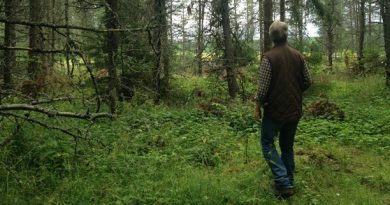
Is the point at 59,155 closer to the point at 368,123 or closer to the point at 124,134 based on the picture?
the point at 124,134

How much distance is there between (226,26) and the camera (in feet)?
51.6

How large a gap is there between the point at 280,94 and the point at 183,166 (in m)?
1.97

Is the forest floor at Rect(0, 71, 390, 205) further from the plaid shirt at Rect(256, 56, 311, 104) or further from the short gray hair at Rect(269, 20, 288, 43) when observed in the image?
the short gray hair at Rect(269, 20, 288, 43)

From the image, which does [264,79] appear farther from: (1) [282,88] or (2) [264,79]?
(1) [282,88]

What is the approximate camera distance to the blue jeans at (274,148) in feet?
18.5

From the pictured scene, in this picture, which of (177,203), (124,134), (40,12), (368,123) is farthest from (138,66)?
(177,203)

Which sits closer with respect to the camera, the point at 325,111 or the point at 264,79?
the point at 264,79

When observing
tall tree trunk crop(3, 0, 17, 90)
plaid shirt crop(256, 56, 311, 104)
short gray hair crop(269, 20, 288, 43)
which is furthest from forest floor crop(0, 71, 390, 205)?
short gray hair crop(269, 20, 288, 43)

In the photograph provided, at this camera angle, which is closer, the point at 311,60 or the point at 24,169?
the point at 24,169

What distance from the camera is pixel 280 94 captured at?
5.54m

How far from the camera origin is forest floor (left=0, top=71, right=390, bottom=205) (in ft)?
17.7

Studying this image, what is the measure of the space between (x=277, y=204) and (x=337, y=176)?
159 cm

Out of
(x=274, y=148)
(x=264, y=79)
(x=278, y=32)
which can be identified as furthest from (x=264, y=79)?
(x=274, y=148)

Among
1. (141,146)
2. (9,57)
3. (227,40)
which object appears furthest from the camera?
(227,40)
